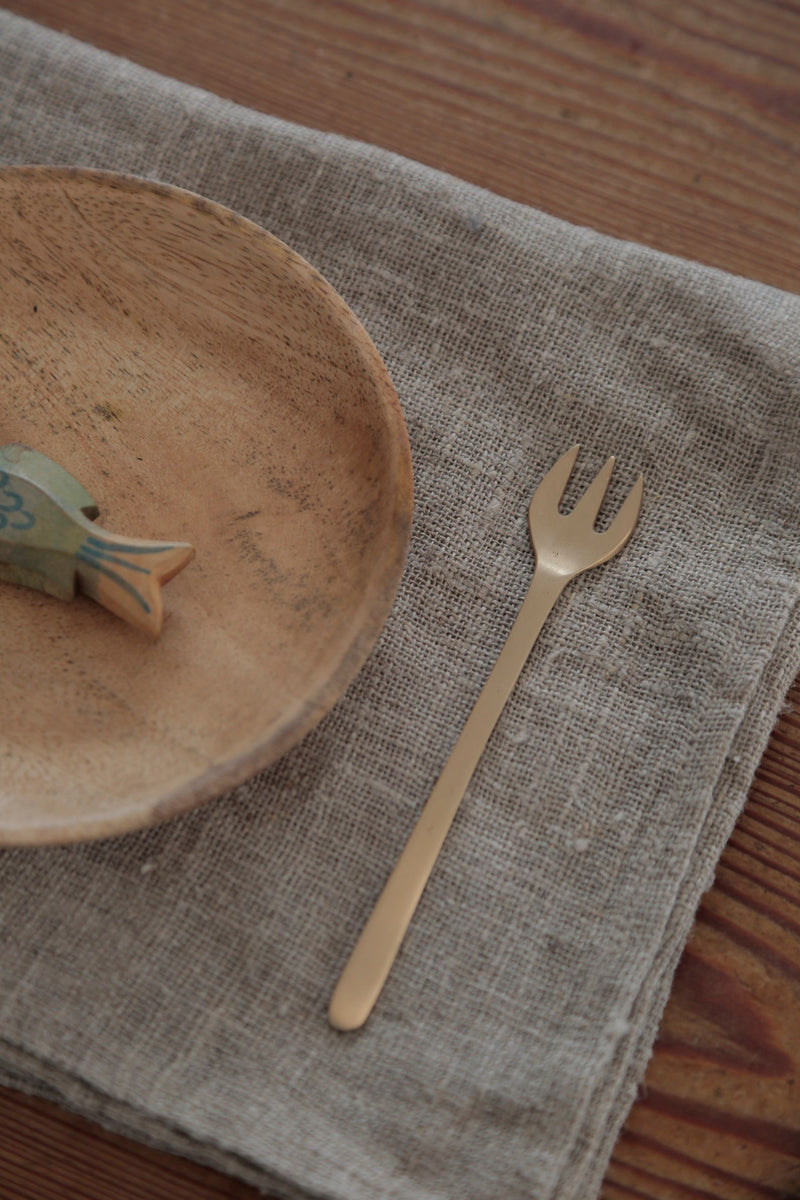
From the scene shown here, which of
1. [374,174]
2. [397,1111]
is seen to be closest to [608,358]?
[374,174]

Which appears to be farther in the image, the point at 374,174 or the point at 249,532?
the point at 374,174

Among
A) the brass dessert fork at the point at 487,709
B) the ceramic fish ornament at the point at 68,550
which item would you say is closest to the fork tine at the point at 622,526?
the brass dessert fork at the point at 487,709

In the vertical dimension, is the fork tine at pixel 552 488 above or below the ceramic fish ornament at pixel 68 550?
above

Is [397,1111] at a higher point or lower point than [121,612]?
lower

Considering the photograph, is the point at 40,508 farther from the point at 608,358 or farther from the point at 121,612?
the point at 608,358

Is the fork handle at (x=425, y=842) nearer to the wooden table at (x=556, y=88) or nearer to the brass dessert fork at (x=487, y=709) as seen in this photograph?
the brass dessert fork at (x=487, y=709)

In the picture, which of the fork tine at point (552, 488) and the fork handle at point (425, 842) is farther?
the fork tine at point (552, 488)

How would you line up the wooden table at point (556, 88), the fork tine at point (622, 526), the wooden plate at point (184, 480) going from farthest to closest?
the wooden table at point (556, 88)
the fork tine at point (622, 526)
the wooden plate at point (184, 480)

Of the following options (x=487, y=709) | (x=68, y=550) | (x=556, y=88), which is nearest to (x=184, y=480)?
(x=68, y=550)

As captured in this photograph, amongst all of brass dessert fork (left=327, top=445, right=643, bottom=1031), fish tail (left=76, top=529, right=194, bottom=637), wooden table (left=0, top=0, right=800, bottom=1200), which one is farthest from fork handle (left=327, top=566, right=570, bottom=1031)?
wooden table (left=0, top=0, right=800, bottom=1200)
